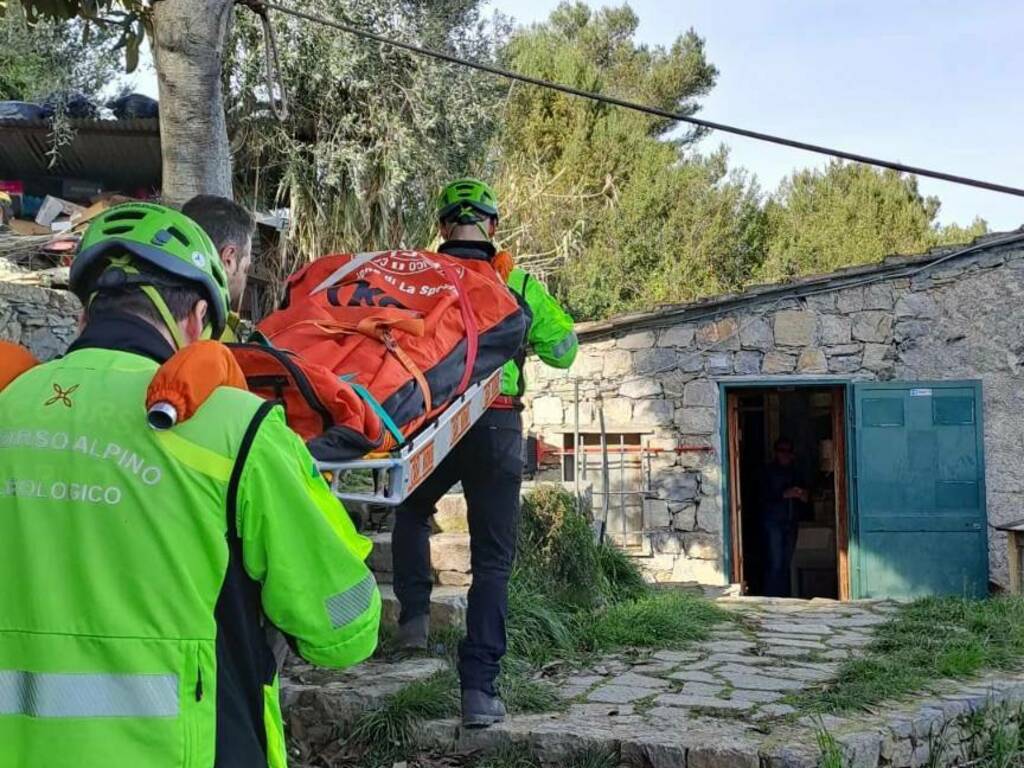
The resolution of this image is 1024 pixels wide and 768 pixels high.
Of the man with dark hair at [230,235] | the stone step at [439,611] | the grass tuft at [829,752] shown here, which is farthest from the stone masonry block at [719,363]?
the man with dark hair at [230,235]

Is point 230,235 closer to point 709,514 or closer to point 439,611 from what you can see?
point 439,611

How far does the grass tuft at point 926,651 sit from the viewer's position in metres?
4.69

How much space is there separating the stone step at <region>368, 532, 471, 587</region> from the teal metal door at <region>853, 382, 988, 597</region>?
6089 millimetres

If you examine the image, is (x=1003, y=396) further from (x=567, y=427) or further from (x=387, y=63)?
(x=387, y=63)

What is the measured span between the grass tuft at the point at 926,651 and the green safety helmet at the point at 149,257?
347 cm

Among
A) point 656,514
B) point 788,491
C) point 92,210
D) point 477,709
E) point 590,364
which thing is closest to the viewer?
point 477,709

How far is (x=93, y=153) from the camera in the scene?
10.4 metres

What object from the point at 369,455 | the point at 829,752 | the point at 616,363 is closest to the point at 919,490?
the point at 616,363

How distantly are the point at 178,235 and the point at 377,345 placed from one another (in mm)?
1128

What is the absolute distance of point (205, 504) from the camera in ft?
5.12

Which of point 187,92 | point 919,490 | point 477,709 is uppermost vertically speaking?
point 187,92

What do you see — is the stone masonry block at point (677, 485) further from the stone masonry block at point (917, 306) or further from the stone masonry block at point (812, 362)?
the stone masonry block at point (917, 306)

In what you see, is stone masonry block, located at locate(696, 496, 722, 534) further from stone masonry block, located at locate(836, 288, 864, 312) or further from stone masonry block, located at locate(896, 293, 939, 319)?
stone masonry block, located at locate(896, 293, 939, 319)

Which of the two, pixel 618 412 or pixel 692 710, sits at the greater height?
pixel 618 412
